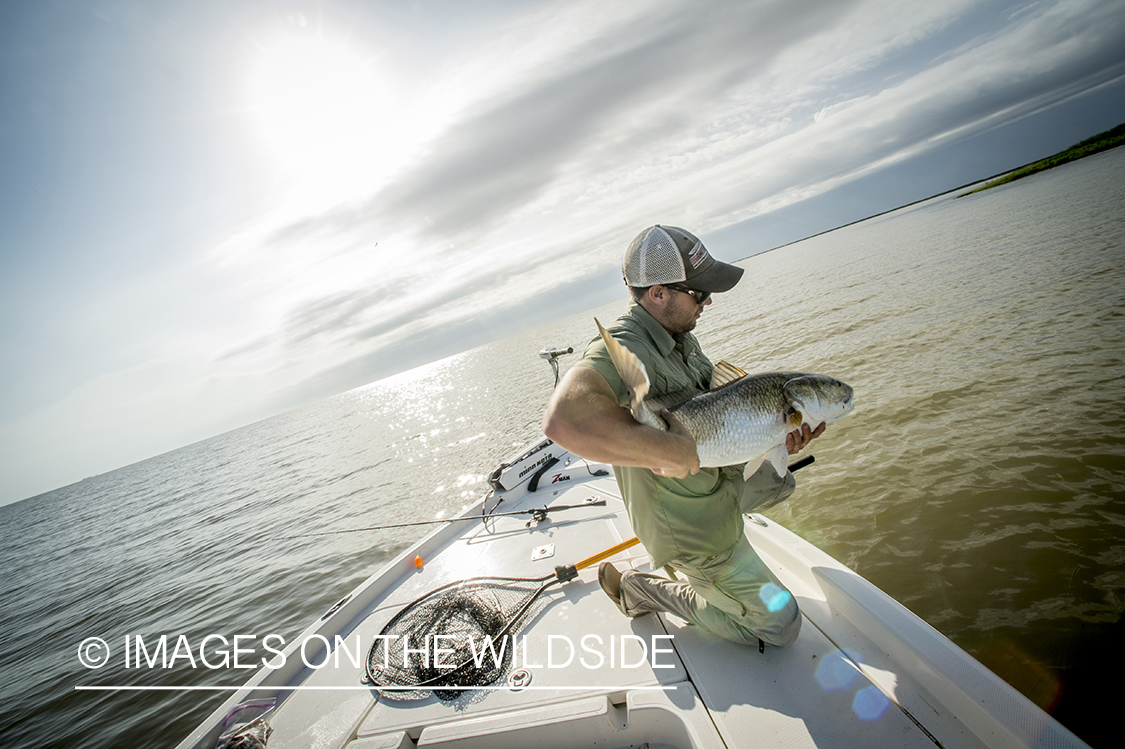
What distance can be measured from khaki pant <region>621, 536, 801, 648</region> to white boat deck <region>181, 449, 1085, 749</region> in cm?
15

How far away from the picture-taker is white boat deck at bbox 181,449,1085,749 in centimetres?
211

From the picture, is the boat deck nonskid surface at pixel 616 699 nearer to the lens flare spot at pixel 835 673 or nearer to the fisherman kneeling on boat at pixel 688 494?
the lens flare spot at pixel 835 673

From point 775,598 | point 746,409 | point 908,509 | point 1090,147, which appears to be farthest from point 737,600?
point 1090,147

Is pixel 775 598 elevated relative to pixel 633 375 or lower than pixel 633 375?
lower

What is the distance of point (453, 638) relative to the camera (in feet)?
11.6

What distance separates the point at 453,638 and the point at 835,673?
2.78 meters

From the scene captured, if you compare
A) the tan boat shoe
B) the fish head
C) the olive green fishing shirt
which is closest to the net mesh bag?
the tan boat shoe

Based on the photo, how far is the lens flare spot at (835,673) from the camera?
2412 millimetres

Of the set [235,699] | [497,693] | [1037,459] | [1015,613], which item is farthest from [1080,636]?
[235,699]

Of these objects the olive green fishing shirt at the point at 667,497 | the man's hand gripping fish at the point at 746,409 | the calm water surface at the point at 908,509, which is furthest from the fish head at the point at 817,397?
the calm water surface at the point at 908,509

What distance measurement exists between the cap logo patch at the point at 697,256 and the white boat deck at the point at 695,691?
7.80ft

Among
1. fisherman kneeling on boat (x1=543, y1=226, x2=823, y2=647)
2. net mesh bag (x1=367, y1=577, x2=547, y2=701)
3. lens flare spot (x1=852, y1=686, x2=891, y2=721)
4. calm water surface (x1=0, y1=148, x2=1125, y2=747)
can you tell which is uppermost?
fisherman kneeling on boat (x1=543, y1=226, x2=823, y2=647)

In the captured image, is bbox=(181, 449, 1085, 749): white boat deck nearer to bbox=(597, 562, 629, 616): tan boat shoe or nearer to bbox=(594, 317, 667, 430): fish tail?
bbox=(597, 562, 629, 616): tan boat shoe

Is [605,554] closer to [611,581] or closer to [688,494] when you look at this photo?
[611,581]
